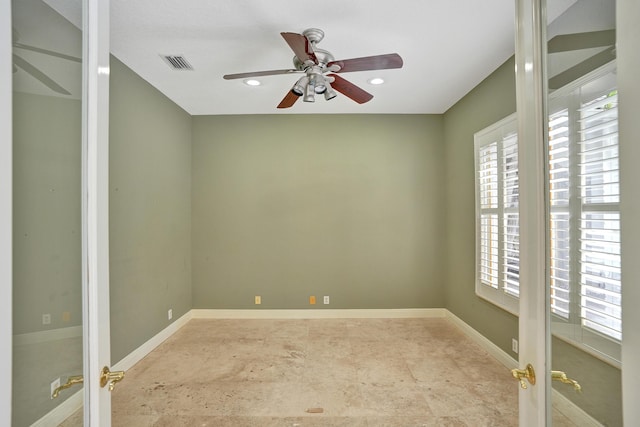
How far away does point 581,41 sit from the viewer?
0.73m

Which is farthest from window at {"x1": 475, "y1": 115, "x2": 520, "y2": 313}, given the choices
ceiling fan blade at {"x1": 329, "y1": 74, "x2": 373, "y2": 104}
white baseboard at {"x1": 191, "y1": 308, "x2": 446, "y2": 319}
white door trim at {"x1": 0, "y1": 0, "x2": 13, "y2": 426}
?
white door trim at {"x1": 0, "y1": 0, "x2": 13, "y2": 426}

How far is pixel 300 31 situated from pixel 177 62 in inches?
48.1

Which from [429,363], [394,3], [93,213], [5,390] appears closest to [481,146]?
[394,3]

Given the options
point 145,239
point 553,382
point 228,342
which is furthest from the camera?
point 228,342

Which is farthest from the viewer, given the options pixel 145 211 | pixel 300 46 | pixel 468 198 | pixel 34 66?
pixel 468 198

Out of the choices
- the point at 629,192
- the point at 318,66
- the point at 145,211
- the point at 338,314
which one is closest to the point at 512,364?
the point at 338,314

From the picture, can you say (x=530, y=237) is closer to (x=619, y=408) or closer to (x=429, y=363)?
(x=619, y=408)

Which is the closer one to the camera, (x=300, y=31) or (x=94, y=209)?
(x=94, y=209)

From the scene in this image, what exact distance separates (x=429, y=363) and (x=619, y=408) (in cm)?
248

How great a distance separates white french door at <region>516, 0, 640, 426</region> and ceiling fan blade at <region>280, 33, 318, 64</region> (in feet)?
4.07

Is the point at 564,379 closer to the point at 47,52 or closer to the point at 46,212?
the point at 46,212

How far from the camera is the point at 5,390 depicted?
1.96 feet

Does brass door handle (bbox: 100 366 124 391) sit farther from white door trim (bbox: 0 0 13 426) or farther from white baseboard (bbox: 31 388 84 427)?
white door trim (bbox: 0 0 13 426)

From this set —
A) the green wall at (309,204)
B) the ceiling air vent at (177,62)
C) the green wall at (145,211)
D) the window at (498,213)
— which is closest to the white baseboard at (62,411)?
the green wall at (145,211)
